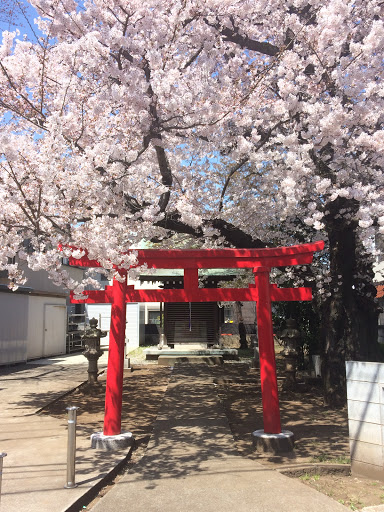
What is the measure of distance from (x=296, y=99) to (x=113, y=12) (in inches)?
152

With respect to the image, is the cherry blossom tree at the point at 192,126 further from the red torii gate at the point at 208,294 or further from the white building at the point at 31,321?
the white building at the point at 31,321

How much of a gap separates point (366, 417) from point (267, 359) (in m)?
1.87

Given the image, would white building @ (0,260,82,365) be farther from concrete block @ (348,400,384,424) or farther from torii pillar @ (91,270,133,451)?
concrete block @ (348,400,384,424)

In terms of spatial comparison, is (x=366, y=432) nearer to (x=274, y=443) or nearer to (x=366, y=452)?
(x=366, y=452)

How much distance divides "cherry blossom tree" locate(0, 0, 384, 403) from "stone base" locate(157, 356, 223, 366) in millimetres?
8370

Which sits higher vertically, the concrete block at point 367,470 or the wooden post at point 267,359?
the wooden post at point 267,359

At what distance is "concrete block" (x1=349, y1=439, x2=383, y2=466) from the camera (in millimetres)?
5312

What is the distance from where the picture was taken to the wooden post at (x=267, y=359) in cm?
677

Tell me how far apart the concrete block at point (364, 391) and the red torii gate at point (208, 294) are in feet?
5.01

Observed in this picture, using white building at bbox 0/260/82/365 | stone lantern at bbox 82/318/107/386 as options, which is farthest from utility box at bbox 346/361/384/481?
white building at bbox 0/260/82/365

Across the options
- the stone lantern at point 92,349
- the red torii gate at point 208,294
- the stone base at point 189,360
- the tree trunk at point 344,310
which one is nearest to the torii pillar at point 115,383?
the red torii gate at point 208,294

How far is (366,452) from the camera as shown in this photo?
17.9ft

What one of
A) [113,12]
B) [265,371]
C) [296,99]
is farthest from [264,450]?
[113,12]

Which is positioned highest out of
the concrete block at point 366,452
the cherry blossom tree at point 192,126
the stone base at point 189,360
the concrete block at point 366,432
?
the cherry blossom tree at point 192,126
